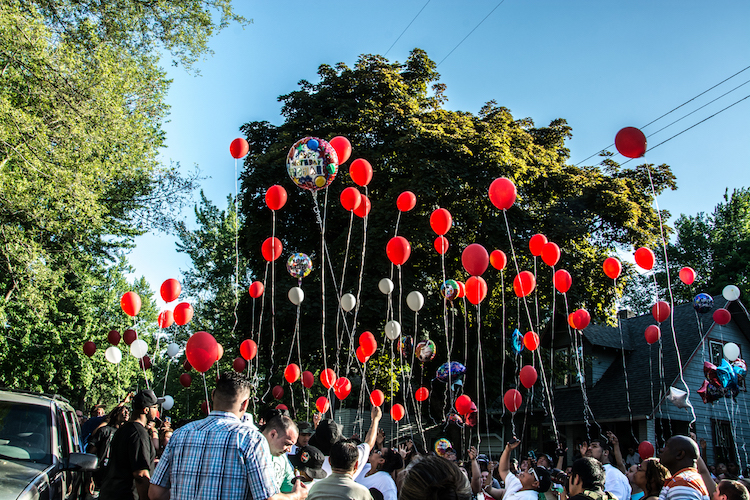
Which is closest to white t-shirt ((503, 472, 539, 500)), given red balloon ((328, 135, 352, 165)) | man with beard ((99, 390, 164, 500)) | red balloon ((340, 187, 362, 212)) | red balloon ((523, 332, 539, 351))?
→ man with beard ((99, 390, 164, 500))

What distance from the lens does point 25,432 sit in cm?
452

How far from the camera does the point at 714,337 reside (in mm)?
18969

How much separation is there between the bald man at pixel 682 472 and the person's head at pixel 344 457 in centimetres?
229

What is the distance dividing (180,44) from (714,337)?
19437 millimetres

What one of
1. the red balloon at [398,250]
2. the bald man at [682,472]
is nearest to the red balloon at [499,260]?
the red balloon at [398,250]

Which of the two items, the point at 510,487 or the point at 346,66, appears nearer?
the point at 510,487

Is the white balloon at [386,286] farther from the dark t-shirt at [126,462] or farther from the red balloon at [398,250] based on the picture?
the dark t-shirt at [126,462]

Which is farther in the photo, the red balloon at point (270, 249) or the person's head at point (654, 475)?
the red balloon at point (270, 249)

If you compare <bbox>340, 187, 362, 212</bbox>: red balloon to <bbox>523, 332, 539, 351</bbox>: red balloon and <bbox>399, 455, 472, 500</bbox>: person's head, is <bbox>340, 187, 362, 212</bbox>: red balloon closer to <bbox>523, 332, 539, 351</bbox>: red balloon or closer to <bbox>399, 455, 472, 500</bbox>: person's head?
<bbox>523, 332, 539, 351</bbox>: red balloon

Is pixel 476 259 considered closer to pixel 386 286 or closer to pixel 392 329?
pixel 392 329

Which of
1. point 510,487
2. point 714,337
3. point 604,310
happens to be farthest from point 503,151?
point 510,487

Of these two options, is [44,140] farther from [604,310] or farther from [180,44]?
[604,310]

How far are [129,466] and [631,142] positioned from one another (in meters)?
6.93

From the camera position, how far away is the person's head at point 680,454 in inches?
162
